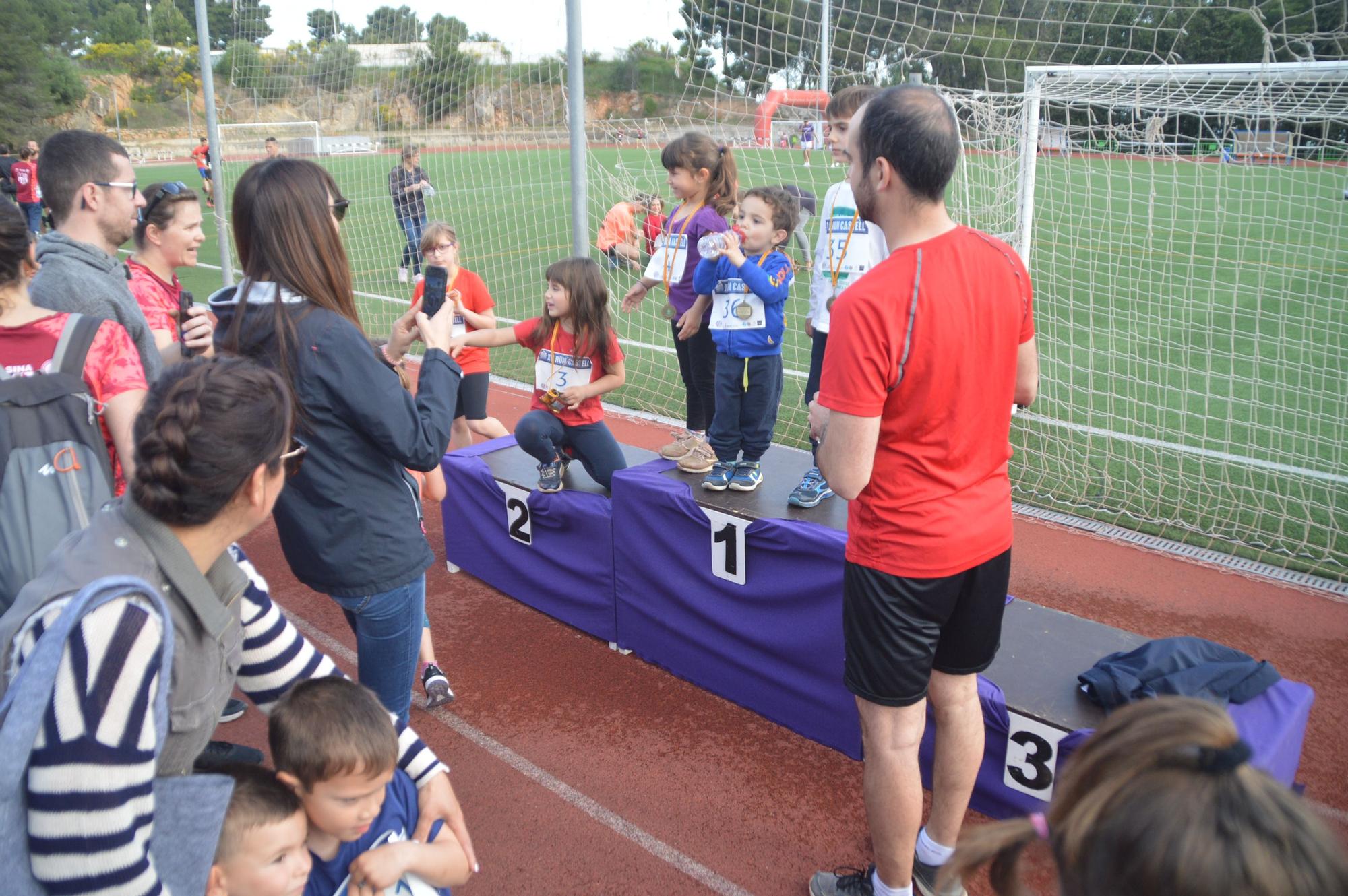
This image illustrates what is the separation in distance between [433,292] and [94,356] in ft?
3.07

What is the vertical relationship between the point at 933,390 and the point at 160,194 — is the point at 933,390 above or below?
below

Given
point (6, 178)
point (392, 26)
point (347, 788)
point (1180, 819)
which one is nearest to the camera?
point (1180, 819)

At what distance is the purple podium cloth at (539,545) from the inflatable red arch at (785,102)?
288cm

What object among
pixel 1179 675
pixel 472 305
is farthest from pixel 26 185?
pixel 1179 675

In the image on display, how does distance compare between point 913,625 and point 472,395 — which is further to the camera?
point 472,395

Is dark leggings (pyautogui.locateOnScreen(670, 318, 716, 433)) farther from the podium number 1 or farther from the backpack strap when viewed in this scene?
the backpack strap

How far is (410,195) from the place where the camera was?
10391 millimetres

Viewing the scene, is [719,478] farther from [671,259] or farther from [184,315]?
[184,315]

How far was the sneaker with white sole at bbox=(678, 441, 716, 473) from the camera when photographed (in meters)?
4.15

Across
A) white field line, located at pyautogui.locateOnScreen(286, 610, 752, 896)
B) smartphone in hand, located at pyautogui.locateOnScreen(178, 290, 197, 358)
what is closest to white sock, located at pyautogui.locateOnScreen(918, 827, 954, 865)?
white field line, located at pyautogui.locateOnScreen(286, 610, 752, 896)

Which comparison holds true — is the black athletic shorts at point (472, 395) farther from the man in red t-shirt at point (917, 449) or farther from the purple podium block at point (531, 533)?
the man in red t-shirt at point (917, 449)

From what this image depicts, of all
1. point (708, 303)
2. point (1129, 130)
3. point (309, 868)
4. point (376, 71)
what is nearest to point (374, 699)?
point (309, 868)

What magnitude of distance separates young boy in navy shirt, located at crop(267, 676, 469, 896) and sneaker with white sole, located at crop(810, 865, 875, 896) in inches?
49.6

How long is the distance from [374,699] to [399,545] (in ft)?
2.17
